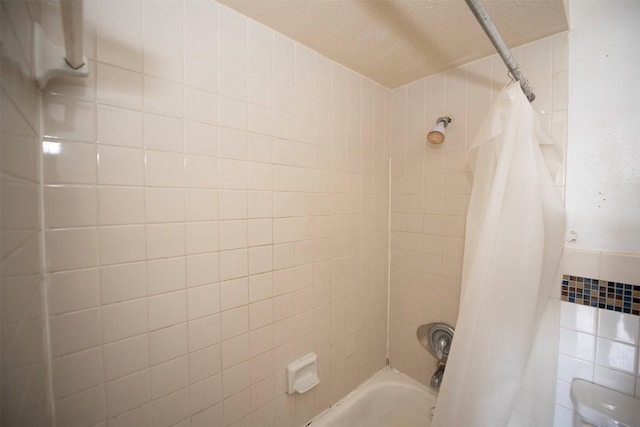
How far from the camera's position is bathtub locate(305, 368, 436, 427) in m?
1.22

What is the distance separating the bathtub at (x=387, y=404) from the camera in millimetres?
1217

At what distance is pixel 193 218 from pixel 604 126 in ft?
4.78

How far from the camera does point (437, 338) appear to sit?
4.15 feet

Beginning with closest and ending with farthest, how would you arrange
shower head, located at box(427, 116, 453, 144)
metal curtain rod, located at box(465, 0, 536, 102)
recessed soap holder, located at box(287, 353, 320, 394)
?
1. metal curtain rod, located at box(465, 0, 536, 102)
2. recessed soap holder, located at box(287, 353, 320, 394)
3. shower head, located at box(427, 116, 453, 144)

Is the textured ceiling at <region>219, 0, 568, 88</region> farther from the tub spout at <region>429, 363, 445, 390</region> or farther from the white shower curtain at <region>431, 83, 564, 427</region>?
the tub spout at <region>429, 363, 445, 390</region>

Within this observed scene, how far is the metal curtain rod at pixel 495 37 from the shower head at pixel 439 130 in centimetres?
32

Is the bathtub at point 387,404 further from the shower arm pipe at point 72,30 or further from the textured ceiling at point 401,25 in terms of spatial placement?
the textured ceiling at point 401,25

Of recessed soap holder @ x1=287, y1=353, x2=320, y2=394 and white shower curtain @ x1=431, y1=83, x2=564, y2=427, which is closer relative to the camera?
white shower curtain @ x1=431, y1=83, x2=564, y2=427

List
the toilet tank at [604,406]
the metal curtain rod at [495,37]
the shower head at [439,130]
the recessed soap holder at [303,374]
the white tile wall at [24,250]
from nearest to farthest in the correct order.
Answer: the white tile wall at [24,250] < the metal curtain rod at [495,37] < the toilet tank at [604,406] < the recessed soap holder at [303,374] < the shower head at [439,130]

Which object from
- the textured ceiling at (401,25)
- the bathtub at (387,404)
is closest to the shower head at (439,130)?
the textured ceiling at (401,25)

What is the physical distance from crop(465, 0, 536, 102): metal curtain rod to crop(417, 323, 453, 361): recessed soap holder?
1.13 m

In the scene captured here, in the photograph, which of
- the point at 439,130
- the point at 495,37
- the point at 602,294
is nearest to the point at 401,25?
the point at 495,37

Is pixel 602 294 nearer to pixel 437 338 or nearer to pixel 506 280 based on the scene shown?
pixel 506 280

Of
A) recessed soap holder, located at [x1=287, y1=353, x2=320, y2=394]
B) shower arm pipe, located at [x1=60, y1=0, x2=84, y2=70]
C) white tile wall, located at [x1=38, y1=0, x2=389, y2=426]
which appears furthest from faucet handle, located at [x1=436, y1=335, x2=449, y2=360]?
shower arm pipe, located at [x1=60, y1=0, x2=84, y2=70]
